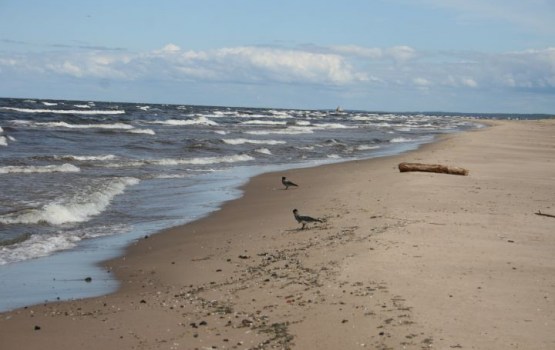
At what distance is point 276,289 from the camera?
690cm

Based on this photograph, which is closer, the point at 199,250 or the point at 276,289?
the point at 276,289

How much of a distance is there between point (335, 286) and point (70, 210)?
7.22 m

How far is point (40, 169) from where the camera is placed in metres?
19.8

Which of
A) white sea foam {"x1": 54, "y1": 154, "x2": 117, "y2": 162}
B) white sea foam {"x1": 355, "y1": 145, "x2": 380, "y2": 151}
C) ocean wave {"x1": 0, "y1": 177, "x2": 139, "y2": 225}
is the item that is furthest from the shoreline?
white sea foam {"x1": 355, "y1": 145, "x2": 380, "y2": 151}

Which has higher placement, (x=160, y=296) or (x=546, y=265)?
(x=546, y=265)

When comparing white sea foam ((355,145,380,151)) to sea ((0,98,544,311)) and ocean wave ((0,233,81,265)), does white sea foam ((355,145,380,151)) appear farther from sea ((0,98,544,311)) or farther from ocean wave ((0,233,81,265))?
ocean wave ((0,233,81,265))

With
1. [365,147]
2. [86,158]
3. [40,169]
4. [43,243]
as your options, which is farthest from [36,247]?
[365,147]

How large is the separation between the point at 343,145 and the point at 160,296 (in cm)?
2942

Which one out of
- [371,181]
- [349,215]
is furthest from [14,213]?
[371,181]

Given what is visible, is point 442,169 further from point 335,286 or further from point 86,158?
point 86,158

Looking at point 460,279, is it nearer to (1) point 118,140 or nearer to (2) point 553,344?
(2) point 553,344

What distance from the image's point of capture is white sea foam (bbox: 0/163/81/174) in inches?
757

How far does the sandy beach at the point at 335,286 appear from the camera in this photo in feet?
17.9

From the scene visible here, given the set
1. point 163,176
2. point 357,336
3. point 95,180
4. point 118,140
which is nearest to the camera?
point 357,336
